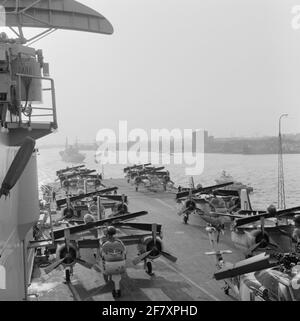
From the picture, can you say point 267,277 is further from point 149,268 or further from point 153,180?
point 153,180

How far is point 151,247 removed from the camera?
15.0m

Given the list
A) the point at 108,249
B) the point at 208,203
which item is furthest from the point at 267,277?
the point at 208,203

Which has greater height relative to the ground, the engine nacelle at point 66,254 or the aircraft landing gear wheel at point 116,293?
the engine nacelle at point 66,254

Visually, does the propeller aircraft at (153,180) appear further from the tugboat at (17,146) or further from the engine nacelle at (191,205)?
the tugboat at (17,146)

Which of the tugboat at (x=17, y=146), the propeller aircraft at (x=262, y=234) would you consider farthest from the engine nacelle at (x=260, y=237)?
the tugboat at (x=17, y=146)

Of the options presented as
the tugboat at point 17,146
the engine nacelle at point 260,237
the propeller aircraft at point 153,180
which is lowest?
the propeller aircraft at point 153,180

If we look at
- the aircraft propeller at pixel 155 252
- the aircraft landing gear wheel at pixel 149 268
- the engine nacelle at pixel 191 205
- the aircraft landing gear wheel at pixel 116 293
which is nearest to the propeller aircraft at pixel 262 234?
the aircraft propeller at pixel 155 252

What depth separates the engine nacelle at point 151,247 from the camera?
1484 cm

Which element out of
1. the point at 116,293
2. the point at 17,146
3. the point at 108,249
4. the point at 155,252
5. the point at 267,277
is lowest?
the point at 116,293

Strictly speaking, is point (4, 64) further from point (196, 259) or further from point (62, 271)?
point (196, 259)

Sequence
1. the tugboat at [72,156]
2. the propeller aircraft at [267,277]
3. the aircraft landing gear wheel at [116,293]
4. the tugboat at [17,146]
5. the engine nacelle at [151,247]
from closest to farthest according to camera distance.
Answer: the tugboat at [17,146] < the propeller aircraft at [267,277] < the aircraft landing gear wheel at [116,293] < the engine nacelle at [151,247] < the tugboat at [72,156]

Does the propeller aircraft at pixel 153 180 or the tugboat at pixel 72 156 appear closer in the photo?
the propeller aircraft at pixel 153 180

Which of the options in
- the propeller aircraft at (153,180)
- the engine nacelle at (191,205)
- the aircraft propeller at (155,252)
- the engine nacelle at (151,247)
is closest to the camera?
the aircraft propeller at (155,252)
